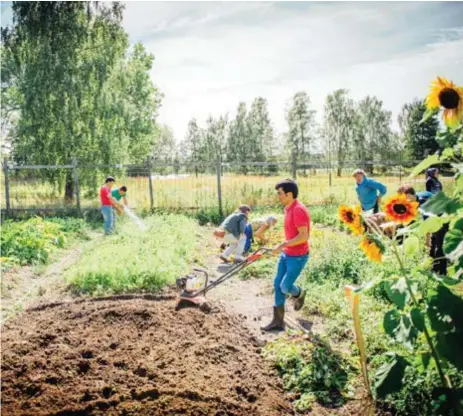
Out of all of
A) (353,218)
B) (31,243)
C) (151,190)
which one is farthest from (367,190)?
(151,190)

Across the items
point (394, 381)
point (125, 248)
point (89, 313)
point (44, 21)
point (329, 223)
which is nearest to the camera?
point (394, 381)

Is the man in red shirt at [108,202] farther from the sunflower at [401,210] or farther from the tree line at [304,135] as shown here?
the tree line at [304,135]

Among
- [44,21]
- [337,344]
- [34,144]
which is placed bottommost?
[337,344]

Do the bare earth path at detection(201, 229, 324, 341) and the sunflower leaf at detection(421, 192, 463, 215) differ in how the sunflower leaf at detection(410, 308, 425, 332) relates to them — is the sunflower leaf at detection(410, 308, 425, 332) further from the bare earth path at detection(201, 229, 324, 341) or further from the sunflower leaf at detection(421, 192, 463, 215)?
the bare earth path at detection(201, 229, 324, 341)

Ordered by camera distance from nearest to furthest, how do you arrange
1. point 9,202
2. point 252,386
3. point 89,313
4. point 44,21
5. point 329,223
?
point 252,386 < point 89,313 < point 329,223 < point 9,202 < point 44,21

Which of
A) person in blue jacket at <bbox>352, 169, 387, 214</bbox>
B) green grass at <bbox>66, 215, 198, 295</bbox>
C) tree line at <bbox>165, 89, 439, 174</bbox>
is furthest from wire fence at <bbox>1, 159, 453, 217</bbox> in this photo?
tree line at <bbox>165, 89, 439, 174</bbox>

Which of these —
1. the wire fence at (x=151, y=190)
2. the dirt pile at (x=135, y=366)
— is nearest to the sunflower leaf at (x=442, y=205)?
the dirt pile at (x=135, y=366)

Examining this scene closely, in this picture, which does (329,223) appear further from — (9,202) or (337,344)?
(9,202)

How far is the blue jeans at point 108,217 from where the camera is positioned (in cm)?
1129

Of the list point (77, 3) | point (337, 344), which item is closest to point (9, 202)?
point (77, 3)

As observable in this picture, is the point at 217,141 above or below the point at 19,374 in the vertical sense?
above

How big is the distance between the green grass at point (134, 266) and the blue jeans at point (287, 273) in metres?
2.41

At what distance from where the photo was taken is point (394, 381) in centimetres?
217

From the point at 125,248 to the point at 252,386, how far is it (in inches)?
204
